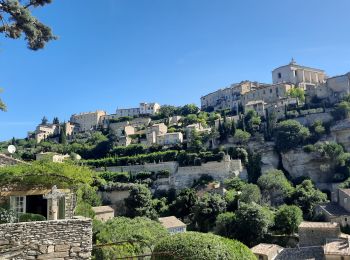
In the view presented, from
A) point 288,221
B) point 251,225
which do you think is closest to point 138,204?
point 251,225

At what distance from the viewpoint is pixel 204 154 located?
6956 cm

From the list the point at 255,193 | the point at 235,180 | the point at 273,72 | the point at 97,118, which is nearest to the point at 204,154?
the point at 235,180

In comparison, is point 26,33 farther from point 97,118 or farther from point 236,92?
point 97,118

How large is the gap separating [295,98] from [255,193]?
127 feet

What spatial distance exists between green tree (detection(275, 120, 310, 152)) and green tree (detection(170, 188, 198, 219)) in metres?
20.1

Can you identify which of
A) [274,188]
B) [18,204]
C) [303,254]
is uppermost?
[18,204]

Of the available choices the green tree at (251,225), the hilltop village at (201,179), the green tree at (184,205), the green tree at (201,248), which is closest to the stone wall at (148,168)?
the hilltop village at (201,179)

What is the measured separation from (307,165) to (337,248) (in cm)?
4002

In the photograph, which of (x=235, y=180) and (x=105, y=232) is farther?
(x=235, y=180)

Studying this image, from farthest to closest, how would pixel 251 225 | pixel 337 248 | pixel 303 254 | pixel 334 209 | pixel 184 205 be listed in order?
1. pixel 184 205
2. pixel 334 209
3. pixel 251 225
4. pixel 303 254
5. pixel 337 248

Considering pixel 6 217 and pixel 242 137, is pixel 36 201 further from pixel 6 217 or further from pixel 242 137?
pixel 242 137

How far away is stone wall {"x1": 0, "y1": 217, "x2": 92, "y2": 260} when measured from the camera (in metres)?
8.31

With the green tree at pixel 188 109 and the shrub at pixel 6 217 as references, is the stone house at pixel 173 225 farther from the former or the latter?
the green tree at pixel 188 109

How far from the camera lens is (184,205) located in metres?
55.5
